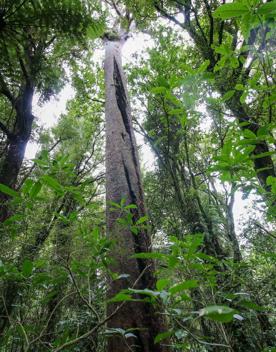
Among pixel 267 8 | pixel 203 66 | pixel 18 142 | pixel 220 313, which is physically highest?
→ pixel 18 142

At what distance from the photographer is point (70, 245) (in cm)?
170

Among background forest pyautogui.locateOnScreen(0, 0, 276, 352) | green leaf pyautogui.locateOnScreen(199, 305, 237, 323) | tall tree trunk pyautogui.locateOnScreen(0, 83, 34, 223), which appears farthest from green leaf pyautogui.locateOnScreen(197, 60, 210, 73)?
tall tree trunk pyautogui.locateOnScreen(0, 83, 34, 223)

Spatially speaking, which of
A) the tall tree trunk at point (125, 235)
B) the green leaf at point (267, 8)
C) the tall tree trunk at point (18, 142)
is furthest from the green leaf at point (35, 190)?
the tall tree trunk at point (18, 142)

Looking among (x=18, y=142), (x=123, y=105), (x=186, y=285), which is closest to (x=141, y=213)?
(x=186, y=285)

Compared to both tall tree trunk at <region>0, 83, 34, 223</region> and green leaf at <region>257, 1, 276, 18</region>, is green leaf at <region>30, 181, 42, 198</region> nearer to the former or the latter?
green leaf at <region>257, 1, 276, 18</region>

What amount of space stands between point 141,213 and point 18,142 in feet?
11.0

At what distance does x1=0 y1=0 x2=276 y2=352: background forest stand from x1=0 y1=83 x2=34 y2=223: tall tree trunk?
0.08 feet

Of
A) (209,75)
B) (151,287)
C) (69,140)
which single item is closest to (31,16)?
(209,75)

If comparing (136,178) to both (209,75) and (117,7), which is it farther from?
(117,7)

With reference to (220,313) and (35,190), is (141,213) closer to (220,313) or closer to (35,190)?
(35,190)

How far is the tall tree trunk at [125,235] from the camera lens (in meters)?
1.47

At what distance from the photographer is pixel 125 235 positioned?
1.91 m

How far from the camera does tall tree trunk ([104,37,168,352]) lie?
4.81ft

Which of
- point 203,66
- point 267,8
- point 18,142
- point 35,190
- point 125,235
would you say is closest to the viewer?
point 267,8
